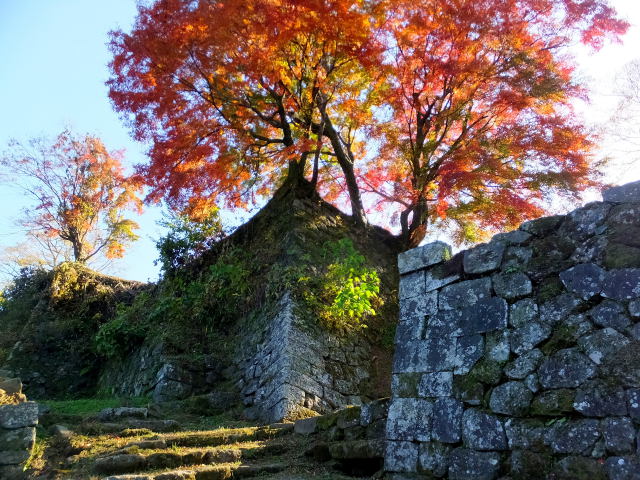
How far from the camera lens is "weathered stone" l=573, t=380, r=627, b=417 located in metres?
2.92

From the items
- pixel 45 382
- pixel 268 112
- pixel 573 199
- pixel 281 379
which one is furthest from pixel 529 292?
pixel 45 382

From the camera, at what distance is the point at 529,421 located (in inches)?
128

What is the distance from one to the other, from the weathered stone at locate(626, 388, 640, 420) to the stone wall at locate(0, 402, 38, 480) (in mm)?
4813

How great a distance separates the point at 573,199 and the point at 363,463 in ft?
20.5

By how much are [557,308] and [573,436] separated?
808 millimetres

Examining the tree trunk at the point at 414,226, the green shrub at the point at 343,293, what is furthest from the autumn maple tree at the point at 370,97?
the green shrub at the point at 343,293

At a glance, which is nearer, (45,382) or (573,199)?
(573,199)

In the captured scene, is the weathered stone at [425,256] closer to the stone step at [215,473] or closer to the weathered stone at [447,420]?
the weathered stone at [447,420]

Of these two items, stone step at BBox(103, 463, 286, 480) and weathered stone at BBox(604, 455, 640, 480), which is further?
stone step at BBox(103, 463, 286, 480)

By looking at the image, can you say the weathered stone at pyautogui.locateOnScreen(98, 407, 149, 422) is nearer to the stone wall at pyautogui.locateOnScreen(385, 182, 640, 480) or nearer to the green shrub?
the green shrub

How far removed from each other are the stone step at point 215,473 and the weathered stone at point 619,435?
2803 millimetres

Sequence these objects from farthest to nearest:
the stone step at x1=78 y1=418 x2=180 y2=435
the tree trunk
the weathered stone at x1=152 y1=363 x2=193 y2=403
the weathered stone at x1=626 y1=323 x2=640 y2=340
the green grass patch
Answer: the tree trunk, the weathered stone at x1=152 y1=363 x2=193 y2=403, the green grass patch, the stone step at x1=78 y1=418 x2=180 y2=435, the weathered stone at x1=626 y1=323 x2=640 y2=340

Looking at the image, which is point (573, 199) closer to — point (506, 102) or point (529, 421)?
point (506, 102)

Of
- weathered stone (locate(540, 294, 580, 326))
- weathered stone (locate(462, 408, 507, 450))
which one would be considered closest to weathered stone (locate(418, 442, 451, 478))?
weathered stone (locate(462, 408, 507, 450))
